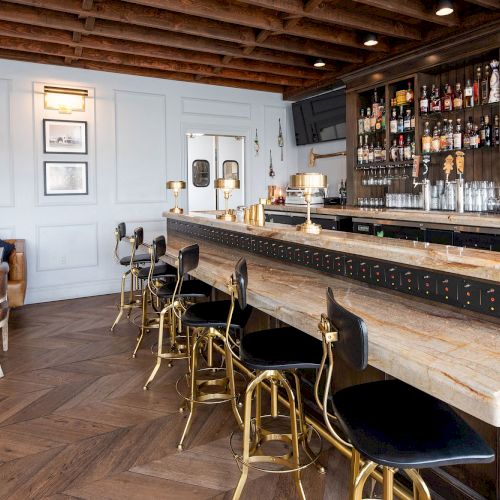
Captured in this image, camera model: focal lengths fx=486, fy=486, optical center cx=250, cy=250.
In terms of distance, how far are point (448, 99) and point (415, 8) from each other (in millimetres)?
1117

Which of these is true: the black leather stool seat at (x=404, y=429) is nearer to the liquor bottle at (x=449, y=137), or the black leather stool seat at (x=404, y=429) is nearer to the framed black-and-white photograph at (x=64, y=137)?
the liquor bottle at (x=449, y=137)

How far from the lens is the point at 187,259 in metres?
2.85

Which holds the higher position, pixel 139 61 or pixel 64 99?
pixel 139 61

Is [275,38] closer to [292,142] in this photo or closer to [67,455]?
[292,142]

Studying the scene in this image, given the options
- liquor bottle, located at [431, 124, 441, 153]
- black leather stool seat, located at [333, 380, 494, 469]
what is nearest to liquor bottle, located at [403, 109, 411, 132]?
liquor bottle, located at [431, 124, 441, 153]

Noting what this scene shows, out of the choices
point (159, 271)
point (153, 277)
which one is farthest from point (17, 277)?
point (153, 277)

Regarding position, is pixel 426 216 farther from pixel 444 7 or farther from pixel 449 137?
pixel 444 7

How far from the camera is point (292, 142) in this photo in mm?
7898

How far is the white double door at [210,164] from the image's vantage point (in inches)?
280

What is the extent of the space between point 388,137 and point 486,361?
4.68 meters

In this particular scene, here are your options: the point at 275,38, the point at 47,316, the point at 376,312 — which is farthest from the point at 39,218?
the point at 376,312

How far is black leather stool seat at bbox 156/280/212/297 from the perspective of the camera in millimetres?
3276

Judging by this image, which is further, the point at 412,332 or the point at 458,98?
the point at 458,98

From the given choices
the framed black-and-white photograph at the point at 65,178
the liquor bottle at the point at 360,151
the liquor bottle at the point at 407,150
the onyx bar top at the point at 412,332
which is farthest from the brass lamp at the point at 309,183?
the framed black-and-white photograph at the point at 65,178
